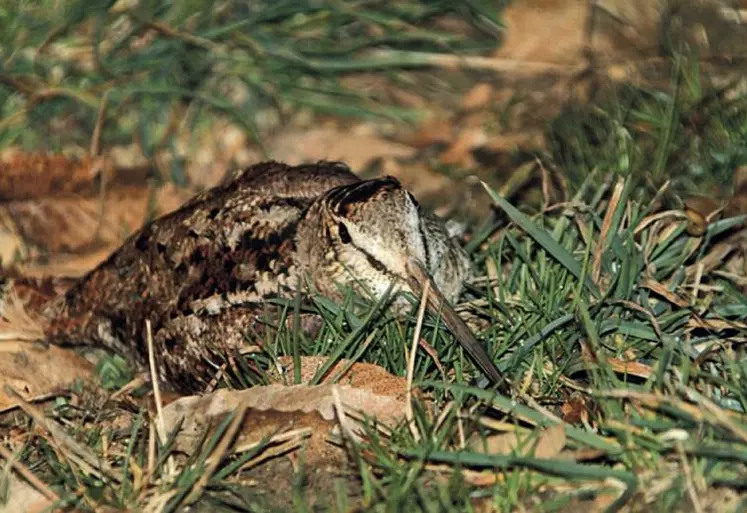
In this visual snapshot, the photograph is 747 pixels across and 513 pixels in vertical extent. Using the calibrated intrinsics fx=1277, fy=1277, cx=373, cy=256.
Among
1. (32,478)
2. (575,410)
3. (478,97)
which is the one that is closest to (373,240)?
(575,410)

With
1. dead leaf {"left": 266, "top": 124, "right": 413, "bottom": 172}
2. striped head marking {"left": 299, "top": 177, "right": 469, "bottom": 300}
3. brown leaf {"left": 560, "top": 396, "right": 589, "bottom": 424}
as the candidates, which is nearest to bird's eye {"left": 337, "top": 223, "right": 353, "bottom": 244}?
striped head marking {"left": 299, "top": 177, "right": 469, "bottom": 300}

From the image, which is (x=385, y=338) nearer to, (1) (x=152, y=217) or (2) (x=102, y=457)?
(2) (x=102, y=457)

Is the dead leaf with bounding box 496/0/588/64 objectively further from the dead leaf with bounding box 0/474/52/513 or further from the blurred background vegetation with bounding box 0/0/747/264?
the dead leaf with bounding box 0/474/52/513

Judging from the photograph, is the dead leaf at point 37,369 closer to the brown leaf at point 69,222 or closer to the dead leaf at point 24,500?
the dead leaf at point 24,500

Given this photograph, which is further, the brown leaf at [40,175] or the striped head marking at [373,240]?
the brown leaf at [40,175]

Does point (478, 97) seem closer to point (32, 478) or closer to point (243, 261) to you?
point (243, 261)

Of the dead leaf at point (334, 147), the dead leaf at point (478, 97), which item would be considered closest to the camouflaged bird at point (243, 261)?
the dead leaf at point (334, 147)

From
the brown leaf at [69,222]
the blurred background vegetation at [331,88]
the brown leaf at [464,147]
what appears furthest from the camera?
the brown leaf at [464,147]
